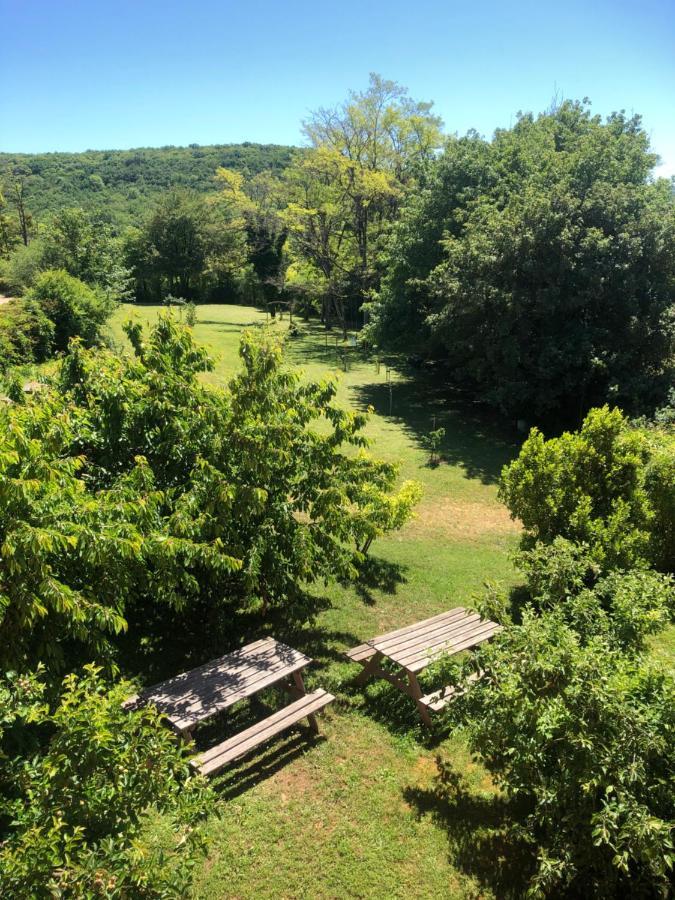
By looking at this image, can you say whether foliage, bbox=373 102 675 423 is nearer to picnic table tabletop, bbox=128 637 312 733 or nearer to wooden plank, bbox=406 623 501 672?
wooden plank, bbox=406 623 501 672

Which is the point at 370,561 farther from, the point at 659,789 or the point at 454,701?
the point at 659,789

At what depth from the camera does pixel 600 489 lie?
29.6 feet

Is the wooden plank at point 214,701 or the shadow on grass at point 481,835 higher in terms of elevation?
the wooden plank at point 214,701

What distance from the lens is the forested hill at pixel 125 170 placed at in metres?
74.4

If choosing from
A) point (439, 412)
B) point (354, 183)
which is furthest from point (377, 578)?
→ point (354, 183)

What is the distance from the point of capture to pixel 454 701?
204 inches

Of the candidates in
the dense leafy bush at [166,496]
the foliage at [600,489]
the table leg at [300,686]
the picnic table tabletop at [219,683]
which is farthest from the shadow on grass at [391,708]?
the foliage at [600,489]

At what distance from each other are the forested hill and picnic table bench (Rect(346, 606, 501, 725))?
7028 cm

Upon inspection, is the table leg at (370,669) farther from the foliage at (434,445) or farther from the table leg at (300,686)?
the foliage at (434,445)

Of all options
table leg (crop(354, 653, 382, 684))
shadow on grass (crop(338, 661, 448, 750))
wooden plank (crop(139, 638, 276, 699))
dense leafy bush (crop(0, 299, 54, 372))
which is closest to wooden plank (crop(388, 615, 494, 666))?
table leg (crop(354, 653, 382, 684))

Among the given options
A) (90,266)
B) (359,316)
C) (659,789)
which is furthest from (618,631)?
(359,316)

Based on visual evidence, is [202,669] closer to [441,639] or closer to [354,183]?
[441,639]

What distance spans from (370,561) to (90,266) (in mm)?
26293

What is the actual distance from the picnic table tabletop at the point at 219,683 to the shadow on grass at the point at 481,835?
1829mm
